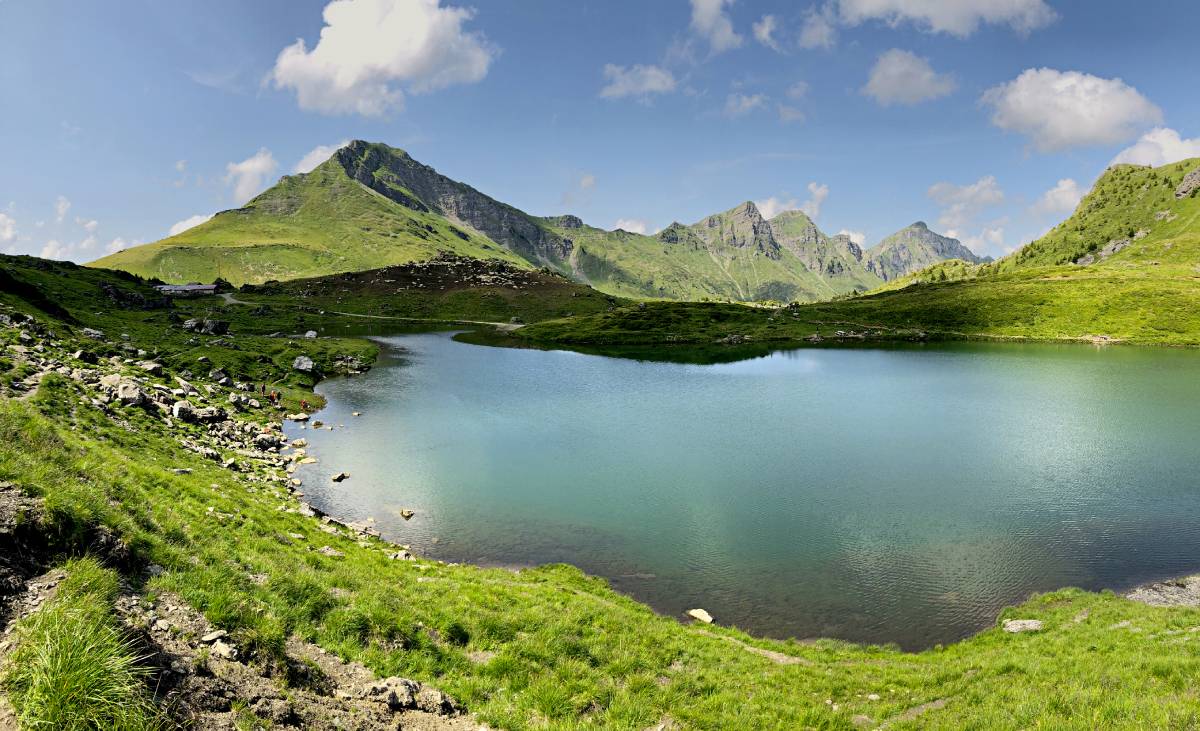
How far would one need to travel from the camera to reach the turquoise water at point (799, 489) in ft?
93.2

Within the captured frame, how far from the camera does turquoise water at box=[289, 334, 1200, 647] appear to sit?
28.4m

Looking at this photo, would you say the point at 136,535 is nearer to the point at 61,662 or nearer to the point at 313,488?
the point at 61,662

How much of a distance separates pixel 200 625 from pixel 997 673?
74.9 feet

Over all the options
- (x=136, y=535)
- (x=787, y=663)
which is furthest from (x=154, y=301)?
(x=787, y=663)

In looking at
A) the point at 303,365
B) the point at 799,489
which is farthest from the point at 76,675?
the point at 303,365

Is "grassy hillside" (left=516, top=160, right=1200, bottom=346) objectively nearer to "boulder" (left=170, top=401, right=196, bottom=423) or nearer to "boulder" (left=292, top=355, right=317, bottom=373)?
"boulder" (left=292, top=355, right=317, bottom=373)

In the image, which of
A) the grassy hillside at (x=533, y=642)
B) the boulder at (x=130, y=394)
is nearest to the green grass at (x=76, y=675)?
the grassy hillside at (x=533, y=642)

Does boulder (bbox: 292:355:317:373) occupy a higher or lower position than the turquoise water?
higher

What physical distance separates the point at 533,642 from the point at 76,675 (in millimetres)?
11542

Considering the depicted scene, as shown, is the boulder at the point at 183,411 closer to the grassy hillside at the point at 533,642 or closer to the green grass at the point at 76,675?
the grassy hillside at the point at 533,642

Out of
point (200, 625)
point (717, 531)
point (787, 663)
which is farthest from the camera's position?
point (717, 531)

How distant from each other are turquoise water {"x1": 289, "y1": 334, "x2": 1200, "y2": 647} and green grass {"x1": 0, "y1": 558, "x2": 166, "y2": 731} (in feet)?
73.8

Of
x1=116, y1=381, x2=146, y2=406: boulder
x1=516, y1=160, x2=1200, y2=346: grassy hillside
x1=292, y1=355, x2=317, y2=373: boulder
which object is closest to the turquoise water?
x1=292, y1=355, x2=317, y2=373: boulder

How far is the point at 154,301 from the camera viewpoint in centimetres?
14288
